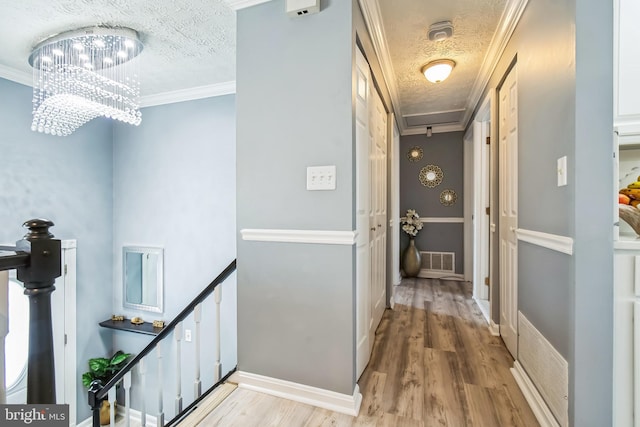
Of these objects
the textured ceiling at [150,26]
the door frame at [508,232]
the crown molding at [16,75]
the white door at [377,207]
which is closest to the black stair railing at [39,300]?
the white door at [377,207]

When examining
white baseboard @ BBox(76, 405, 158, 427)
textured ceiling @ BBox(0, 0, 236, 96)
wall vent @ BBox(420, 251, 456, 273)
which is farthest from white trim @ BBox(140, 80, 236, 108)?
white baseboard @ BBox(76, 405, 158, 427)

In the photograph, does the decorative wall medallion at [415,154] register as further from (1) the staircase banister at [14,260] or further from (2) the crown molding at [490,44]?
(1) the staircase banister at [14,260]

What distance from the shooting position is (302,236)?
1.64m

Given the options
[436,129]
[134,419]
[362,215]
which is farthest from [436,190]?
[134,419]

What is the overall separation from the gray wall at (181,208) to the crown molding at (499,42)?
8.49ft

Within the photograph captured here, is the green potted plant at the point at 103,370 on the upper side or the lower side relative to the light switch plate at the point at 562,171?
lower

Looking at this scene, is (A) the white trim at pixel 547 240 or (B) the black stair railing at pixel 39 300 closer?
(B) the black stair railing at pixel 39 300

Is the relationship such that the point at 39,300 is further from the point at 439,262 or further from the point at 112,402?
the point at 439,262

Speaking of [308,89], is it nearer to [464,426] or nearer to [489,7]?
[489,7]

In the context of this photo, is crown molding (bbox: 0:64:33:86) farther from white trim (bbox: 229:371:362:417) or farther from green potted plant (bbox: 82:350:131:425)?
white trim (bbox: 229:371:362:417)

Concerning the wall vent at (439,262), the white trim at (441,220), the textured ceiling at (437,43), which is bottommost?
the wall vent at (439,262)

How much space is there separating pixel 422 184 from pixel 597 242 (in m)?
3.79

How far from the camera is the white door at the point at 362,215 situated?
172cm

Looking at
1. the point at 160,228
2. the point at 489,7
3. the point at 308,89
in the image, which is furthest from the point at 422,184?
the point at 160,228
